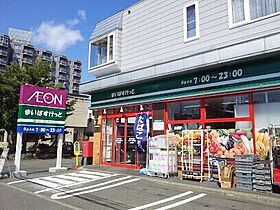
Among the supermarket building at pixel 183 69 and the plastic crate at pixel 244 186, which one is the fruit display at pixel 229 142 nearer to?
the supermarket building at pixel 183 69

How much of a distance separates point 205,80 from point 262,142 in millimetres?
2877

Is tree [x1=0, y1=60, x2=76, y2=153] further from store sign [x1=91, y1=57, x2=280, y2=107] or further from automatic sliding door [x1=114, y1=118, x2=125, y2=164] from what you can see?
automatic sliding door [x1=114, y1=118, x2=125, y2=164]

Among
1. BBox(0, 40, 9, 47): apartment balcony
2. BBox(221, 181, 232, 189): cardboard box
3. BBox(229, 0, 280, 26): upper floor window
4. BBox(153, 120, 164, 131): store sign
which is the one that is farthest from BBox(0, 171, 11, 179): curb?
BBox(0, 40, 9, 47): apartment balcony

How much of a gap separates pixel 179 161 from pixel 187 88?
2.81 metres

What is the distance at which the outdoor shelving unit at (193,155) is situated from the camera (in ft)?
32.3

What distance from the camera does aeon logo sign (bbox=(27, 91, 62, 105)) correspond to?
12.7 meters

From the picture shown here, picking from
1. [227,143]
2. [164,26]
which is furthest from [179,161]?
[164,26]

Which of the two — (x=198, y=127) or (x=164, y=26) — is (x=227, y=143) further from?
(x=164, y=26)

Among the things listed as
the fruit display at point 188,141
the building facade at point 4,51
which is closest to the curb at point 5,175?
the fruit display at point 188,141

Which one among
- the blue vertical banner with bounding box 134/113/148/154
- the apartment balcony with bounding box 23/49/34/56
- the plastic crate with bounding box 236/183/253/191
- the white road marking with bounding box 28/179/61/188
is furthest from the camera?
the apartment balcony with bounding box 23/49/34/56

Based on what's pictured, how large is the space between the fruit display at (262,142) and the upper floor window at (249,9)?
153 inches

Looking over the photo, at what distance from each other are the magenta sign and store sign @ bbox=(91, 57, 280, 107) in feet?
8.50

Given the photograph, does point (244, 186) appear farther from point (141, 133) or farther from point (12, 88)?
point (12, 88)

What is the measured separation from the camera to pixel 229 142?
9.61m
